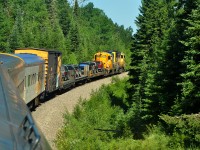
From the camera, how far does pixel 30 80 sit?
20781 mm

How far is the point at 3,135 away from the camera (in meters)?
1.34

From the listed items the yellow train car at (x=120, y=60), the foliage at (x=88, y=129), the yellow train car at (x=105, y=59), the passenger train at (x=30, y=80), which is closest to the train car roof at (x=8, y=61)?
the passenger train at (x=30, y=80)

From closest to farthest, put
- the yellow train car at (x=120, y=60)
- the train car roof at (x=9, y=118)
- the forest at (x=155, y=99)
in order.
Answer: the train car roof at (x=9, y=118), the forest at (x=155, y=99), the yellow train car at (x=120, y=60)

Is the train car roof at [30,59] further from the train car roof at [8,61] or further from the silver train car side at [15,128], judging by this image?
the silver train car side at [15,128]

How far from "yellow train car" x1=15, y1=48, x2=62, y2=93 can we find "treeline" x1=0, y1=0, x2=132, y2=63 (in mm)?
31985

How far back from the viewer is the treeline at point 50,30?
2594 inches

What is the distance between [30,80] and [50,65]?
8.01m

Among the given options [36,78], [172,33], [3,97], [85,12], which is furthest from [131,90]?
[85,12]

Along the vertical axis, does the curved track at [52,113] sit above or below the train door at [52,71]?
below

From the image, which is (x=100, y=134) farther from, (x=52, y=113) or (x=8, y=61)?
(x=8, y=61)

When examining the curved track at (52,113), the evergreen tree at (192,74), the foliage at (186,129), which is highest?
the evergreen tree at (192,74)

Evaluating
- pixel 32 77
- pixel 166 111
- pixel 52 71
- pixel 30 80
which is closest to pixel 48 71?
pixel 52 71

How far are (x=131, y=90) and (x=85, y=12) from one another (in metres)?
140

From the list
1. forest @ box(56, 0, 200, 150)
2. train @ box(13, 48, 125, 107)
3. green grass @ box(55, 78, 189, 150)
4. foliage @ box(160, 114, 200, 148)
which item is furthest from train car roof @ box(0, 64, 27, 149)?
train @ box(13, 48, 125, 107)
